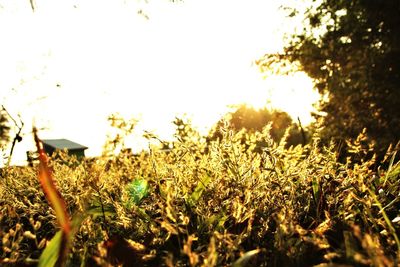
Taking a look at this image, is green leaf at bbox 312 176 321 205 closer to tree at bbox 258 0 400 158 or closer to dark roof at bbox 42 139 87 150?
Result: tree at bbox 258 0 400 158

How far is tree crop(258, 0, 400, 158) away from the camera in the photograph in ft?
43.0

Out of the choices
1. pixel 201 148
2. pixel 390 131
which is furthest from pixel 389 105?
pixel 201 148

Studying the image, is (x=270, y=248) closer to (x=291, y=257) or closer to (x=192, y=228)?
(x=291, y=257)

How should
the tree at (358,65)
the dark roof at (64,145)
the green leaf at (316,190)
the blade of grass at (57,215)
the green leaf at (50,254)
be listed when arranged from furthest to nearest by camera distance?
1. the dark roof at (64,145)
2. the tree at (358,65)
3. the green leaf at (316,190)
4. the green leaf at (50,254)
5. the blade of grass at (57,215)

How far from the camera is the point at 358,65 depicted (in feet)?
45.3

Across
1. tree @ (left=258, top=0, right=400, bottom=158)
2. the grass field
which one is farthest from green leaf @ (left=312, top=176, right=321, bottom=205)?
tree @ (left=258, top=0, right=400, bottom=158)

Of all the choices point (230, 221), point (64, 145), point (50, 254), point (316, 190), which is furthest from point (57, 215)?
point (64, 145)

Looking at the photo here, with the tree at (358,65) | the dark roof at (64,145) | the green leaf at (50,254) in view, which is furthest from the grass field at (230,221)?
the dark roof at (64,145)

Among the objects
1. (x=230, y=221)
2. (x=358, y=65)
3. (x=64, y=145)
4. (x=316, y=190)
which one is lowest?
(x=230, y=221)

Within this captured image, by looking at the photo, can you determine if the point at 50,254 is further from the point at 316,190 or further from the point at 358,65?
the point at 358,65

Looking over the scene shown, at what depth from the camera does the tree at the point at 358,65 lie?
13.1 m

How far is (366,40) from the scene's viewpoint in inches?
547

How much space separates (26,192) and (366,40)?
14274 millimetres

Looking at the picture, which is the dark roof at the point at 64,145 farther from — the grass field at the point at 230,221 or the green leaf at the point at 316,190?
the green leaf at the point at 316,190
